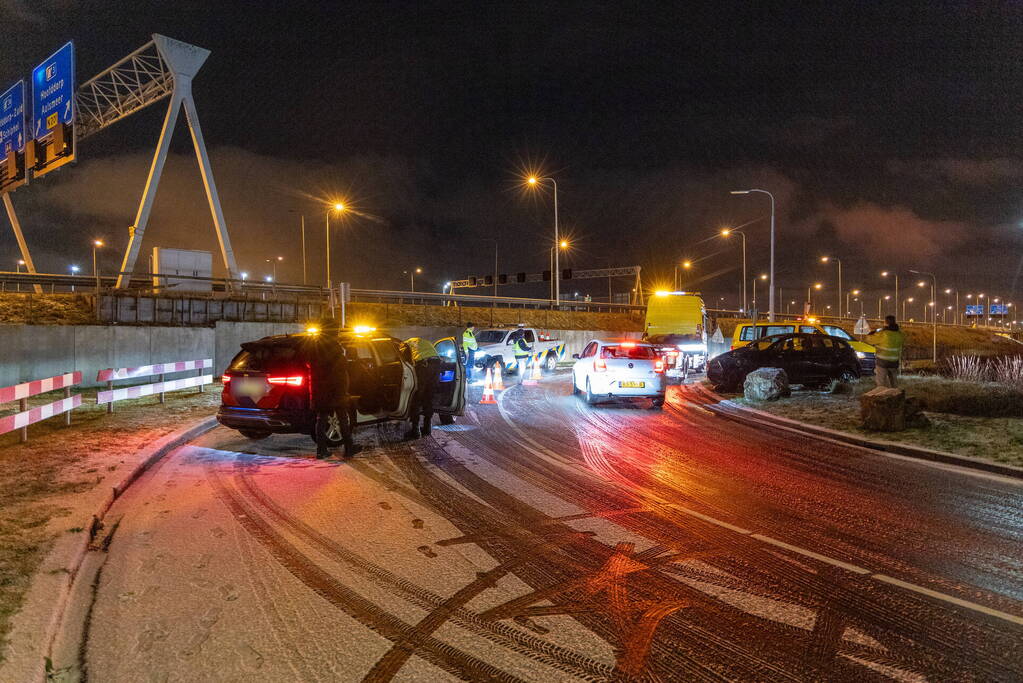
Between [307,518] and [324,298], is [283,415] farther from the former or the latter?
[324,298]

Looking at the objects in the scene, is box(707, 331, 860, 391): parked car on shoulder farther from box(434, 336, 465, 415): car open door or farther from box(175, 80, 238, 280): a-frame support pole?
box(175, 80, 238, 280): a-frame support pole

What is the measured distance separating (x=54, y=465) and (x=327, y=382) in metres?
3.21

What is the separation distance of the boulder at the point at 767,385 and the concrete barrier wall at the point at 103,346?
1586cm

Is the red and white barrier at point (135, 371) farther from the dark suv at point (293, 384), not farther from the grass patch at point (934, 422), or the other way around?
the grass patch at point (934, 422)

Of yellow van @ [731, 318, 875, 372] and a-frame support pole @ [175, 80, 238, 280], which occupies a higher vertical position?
a-frame support pole @ [175, 80, 238, 280]

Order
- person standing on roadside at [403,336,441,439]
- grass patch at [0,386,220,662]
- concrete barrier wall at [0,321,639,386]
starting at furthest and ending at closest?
concrete barrier wall at [0,321,639,386], person standing on roadside at [403,336,441,439], grass patch at [0,386,220,662]

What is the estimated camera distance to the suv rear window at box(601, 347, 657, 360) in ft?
47.6

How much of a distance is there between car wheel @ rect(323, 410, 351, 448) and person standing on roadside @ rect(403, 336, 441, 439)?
1.40 m

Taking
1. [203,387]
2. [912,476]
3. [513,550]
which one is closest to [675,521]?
[513,550]

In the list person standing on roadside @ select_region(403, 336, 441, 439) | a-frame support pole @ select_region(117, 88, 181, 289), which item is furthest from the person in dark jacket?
a-frame support pole @ select_region(117, 88, 181, 289)

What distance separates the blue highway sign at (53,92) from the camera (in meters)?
14.3

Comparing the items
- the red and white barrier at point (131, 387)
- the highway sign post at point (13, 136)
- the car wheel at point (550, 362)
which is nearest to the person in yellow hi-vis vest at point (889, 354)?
the car wheel at point (550, 362)

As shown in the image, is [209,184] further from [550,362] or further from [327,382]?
[327,382]

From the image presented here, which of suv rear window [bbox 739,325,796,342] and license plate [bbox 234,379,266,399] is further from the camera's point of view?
suv rear window [bbox 739,325,796,342]
